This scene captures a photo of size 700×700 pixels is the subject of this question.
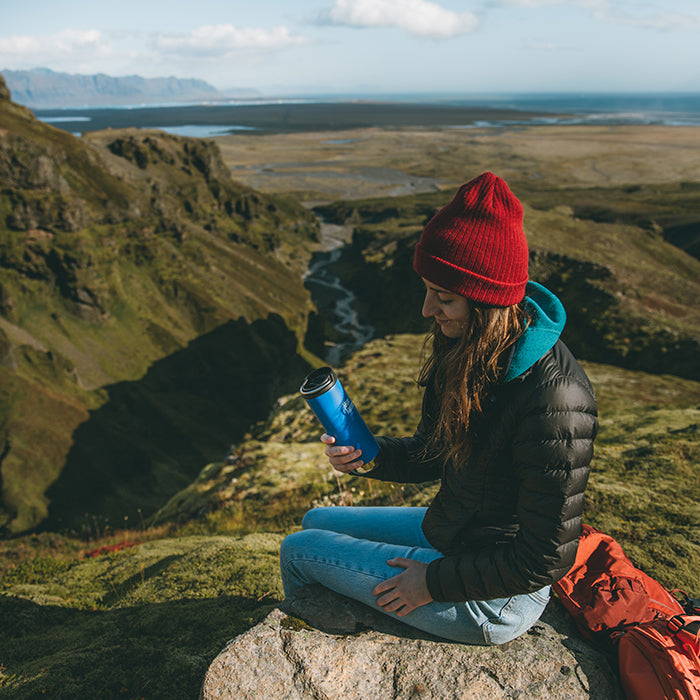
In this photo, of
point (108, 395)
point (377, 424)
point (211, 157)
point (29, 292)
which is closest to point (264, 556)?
point (377, 424)

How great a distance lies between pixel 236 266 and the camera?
275 feet

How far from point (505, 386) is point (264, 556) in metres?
5.73

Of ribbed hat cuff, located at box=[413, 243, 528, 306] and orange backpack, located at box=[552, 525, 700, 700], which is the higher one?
ribbed hat cuff, located at box=[413, 243, 528, 306]

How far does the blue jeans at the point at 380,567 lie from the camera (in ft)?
13.3

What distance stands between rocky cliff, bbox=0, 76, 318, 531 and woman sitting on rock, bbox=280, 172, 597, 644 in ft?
116

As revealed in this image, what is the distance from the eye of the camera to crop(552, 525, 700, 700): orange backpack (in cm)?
345

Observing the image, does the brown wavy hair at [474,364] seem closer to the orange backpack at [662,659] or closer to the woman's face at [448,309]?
the woman's face at [448,309]

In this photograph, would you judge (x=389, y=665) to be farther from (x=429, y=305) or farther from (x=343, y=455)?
(x=429, y=305)

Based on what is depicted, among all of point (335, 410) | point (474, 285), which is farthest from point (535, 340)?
point (335, 410)

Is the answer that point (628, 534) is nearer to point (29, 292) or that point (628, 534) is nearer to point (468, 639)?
point (468, 639)

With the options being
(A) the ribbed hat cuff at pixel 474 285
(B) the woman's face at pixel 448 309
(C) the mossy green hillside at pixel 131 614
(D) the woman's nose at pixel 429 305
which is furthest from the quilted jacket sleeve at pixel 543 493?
(C) the mossy green hillside at pixel 131 614

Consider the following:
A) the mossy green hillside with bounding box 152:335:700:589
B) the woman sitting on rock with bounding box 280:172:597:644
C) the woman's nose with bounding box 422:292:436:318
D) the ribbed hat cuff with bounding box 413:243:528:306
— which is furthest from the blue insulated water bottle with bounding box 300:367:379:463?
the mossy green hillside with bounding box 152:335:700:589

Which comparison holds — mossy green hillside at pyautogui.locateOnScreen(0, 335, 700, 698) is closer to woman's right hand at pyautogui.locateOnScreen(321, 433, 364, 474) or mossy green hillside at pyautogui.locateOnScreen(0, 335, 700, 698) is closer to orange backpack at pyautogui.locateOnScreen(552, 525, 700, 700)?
orange backpack at pyautogui.locateOnScreen(552, 525, 700, 700)

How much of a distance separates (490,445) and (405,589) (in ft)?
4.53
